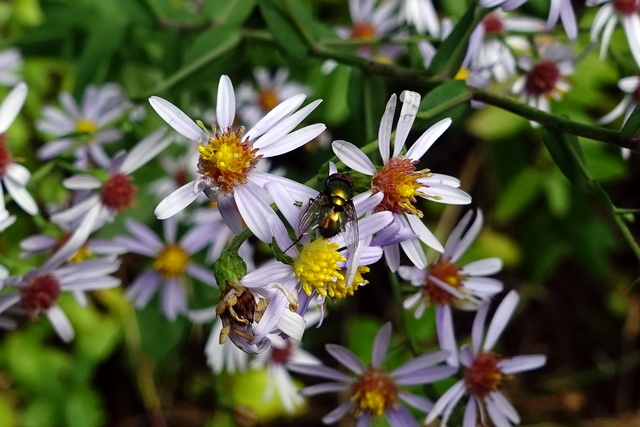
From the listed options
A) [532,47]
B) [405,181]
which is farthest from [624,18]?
[405,181]

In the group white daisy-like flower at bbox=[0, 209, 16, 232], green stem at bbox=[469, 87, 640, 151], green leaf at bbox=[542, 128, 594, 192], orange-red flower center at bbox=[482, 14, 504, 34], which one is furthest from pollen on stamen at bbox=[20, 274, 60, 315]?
orange-red flower center at bbox=[482, 14, 504, 34]

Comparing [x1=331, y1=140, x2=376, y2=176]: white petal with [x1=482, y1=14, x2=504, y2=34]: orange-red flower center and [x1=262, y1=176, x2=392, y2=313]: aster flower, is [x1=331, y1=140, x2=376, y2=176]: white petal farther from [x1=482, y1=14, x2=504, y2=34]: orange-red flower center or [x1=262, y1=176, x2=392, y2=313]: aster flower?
[x1=482, y1=14, x2=504, y2=34]: orange-red flower center

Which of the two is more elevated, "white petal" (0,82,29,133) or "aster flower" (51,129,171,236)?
"white petal" (0,82,29,133)

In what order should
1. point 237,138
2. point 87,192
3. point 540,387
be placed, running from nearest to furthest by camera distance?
1. point 237,138
2. point 87,192
3. point 540,387

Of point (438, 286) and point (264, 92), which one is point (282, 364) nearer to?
point (438, 286)

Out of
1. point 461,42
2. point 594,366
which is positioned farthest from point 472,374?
point 594,366

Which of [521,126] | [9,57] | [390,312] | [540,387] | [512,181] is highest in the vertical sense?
[9,57]

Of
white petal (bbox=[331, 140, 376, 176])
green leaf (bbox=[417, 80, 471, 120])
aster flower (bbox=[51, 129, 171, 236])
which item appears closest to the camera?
white petal (bbox=[331, 140, 376, 176])

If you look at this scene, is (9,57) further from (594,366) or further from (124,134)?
(594,366)
